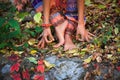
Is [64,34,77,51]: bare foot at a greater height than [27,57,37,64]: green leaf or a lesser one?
greater

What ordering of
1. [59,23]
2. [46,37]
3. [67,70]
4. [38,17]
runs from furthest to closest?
[38,17] < [59,23] < [46,37] < [67,70]

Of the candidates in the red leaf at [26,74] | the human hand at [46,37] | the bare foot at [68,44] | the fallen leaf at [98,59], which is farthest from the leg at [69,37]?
the red leaf at [26,74]

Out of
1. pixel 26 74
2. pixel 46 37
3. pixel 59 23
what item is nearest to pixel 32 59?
pixel 26 74

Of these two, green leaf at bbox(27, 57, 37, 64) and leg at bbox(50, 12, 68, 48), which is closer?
green leaf at bbox(27, 57, 37, 64)

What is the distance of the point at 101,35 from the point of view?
379 centimetres

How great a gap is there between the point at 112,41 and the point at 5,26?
116 cm

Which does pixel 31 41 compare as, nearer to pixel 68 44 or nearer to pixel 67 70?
pixel 68 44

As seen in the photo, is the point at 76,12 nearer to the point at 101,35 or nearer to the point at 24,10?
the point at 101,35

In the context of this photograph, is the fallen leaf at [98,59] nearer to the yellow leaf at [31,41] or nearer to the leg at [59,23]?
the leg at [59,23]

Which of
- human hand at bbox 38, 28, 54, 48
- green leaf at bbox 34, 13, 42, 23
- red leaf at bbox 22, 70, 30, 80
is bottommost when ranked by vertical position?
red leaf at bbox 22, 70, 30, 80

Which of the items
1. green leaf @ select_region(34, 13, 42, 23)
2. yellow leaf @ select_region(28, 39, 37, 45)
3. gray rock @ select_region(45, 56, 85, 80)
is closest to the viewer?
gray rock @ select_region(45, 56, 85, 80)

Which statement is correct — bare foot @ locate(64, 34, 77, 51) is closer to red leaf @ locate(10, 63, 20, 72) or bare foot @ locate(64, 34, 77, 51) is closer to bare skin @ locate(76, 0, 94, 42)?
bare skin @ locate(76, 0, 94, 42)

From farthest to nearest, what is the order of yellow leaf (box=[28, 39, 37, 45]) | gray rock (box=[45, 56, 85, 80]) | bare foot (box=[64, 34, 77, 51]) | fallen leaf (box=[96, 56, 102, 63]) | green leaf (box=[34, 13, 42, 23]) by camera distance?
green leaf (box=[34, 13, 42, 23])
yellow leaf (box=[28, 39, 37, 45])
bare foot (box=[64, 34, 77, 51])
fallen leaf (box=[96, 56, 102, 63])
gray rock (box=[45, 56, 85, 80])

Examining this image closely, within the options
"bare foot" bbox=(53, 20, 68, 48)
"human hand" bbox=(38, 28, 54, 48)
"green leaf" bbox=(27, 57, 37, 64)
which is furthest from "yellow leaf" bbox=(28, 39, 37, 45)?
"green leaf" bbox=(27, 57, 37, 64)
